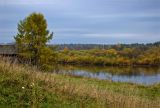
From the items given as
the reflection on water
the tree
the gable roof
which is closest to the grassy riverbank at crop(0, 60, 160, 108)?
the reflection on water

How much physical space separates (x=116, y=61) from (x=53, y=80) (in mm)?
94203

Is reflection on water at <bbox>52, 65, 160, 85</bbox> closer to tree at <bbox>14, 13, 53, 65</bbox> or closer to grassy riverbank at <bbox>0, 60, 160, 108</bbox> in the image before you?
tree at <bbox>14, 13, 53, 65</bbox>

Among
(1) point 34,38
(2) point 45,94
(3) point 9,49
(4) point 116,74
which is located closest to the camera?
(2) point 45,94

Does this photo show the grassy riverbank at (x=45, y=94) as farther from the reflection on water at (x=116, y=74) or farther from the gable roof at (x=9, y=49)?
the gable roof at (x=9, y=49)

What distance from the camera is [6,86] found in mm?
10344

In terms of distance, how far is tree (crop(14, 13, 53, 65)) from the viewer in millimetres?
39750

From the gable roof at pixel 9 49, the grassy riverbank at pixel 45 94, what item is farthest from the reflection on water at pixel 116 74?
the grassy riverbank at pixel 45 94

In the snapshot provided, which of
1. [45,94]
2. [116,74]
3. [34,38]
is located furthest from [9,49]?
[45,94]

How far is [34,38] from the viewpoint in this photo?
40.1 m

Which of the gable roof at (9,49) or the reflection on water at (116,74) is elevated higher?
the gable roof at (9,49)

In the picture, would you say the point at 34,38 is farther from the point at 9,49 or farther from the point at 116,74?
the point at 116,74

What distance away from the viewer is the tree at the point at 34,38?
39750 millimetres

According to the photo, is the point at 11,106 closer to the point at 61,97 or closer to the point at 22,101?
the point at 22,101

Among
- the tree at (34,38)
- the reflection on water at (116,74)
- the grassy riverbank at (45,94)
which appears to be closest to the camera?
the grassy riverbank at (45,94)
